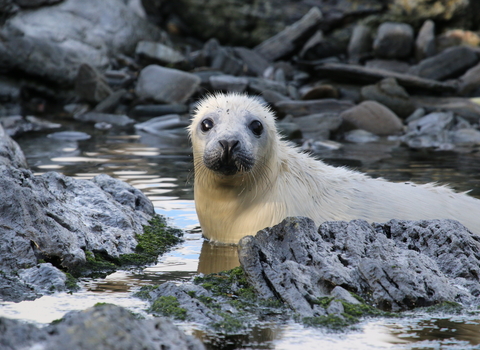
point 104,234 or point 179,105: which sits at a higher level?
point 179,105

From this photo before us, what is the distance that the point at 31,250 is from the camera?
4.80m

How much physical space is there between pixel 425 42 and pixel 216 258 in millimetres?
15488

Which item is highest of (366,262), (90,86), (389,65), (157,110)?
(389,65)

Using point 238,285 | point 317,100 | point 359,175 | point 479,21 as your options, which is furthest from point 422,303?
point 479,21

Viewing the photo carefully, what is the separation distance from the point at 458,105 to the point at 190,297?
12.7 m

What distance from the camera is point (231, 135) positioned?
18.6 ft

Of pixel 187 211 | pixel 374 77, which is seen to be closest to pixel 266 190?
pixel 187 211

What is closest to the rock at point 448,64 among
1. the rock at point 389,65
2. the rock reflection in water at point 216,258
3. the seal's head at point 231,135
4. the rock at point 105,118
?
the rock at point 389,65

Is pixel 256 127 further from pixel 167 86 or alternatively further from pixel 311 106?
pixel 167 86

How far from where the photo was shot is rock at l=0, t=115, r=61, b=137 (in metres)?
13.8

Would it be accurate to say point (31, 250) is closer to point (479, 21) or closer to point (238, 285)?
point (238, 285)

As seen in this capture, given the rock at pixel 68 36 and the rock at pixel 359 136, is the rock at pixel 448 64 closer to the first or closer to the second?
the rock at pixel 359 136

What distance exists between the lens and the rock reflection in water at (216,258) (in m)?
5.45

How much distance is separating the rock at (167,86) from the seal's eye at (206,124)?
10.4 meters
